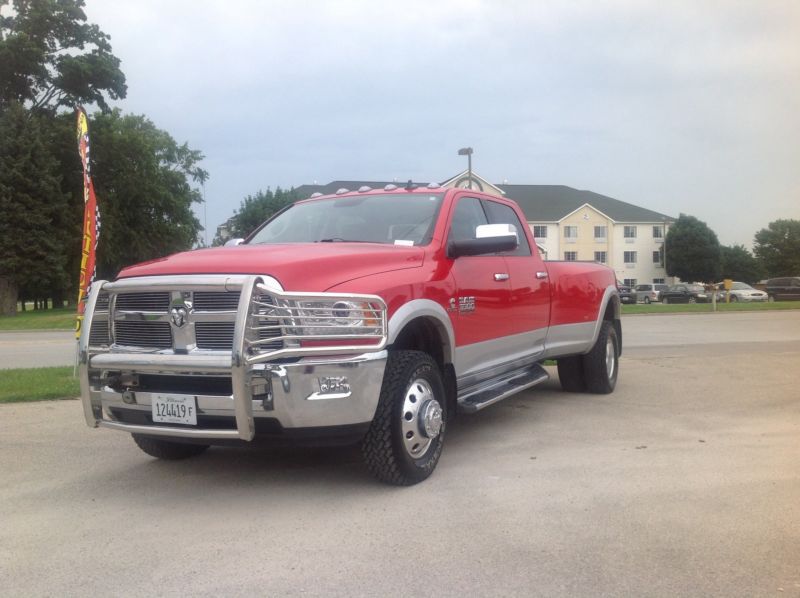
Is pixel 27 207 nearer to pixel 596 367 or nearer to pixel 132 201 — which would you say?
pixel 132 201

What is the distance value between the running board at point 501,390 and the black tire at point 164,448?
1.91m

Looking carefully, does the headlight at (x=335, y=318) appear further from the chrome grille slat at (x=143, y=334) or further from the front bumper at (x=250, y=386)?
the chrome grille slat at (x=143, y=334)

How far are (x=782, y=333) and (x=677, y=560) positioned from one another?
14.5 meters

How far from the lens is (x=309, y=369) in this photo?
4008 mm

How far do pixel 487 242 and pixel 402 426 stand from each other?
1481mm

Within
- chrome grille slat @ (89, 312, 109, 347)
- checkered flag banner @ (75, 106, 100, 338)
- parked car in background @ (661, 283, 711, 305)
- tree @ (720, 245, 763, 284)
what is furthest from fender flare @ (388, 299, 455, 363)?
tree @ (720, 245, 763, 284)

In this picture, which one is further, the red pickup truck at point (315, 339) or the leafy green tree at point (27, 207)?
the leafy green tree at point (27, 207)

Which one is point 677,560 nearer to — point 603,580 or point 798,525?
point 603,580

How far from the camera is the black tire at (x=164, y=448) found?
5.26 meters

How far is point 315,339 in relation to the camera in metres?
4.05

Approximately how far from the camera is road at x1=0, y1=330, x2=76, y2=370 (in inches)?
501

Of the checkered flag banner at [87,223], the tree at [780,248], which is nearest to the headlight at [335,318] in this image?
the checkered flag banner at [87,223]

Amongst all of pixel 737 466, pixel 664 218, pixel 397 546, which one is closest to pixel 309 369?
pixel 397 546

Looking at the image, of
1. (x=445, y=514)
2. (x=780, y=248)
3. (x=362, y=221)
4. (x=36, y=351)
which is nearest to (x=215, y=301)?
(x=445, y=514)
